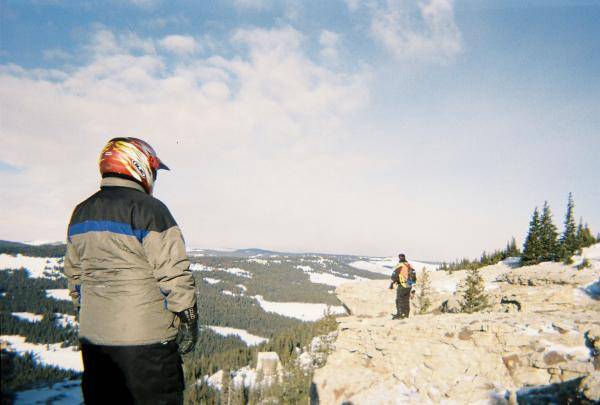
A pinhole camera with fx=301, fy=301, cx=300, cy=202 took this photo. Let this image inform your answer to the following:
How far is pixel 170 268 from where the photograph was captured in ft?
11.0

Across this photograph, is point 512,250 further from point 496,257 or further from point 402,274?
point 402,274

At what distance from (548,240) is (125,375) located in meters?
46.0

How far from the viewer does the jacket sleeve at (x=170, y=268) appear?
3.34 m

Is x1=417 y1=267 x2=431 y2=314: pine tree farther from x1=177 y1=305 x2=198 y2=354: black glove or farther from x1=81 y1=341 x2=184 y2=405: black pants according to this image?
x1=81 y1=341 x2=184 y2=405: black pants

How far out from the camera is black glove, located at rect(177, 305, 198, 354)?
11.4ft

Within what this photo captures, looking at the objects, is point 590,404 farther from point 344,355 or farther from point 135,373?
point 344,355

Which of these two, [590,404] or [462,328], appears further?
[462,328]

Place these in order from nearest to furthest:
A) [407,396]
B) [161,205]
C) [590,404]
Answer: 1. [161,205]
2. [590,404]
3. [407,396]

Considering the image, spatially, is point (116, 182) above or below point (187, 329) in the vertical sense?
above

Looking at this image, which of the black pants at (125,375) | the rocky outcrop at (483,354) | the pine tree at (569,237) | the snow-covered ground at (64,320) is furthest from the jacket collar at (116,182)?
the snow-covered ground at (64,320)

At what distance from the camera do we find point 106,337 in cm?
329

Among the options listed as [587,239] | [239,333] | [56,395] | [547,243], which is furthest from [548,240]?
[239,333]

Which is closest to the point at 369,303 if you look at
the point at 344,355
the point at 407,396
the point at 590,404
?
the point at 344,355

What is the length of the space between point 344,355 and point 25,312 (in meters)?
239
